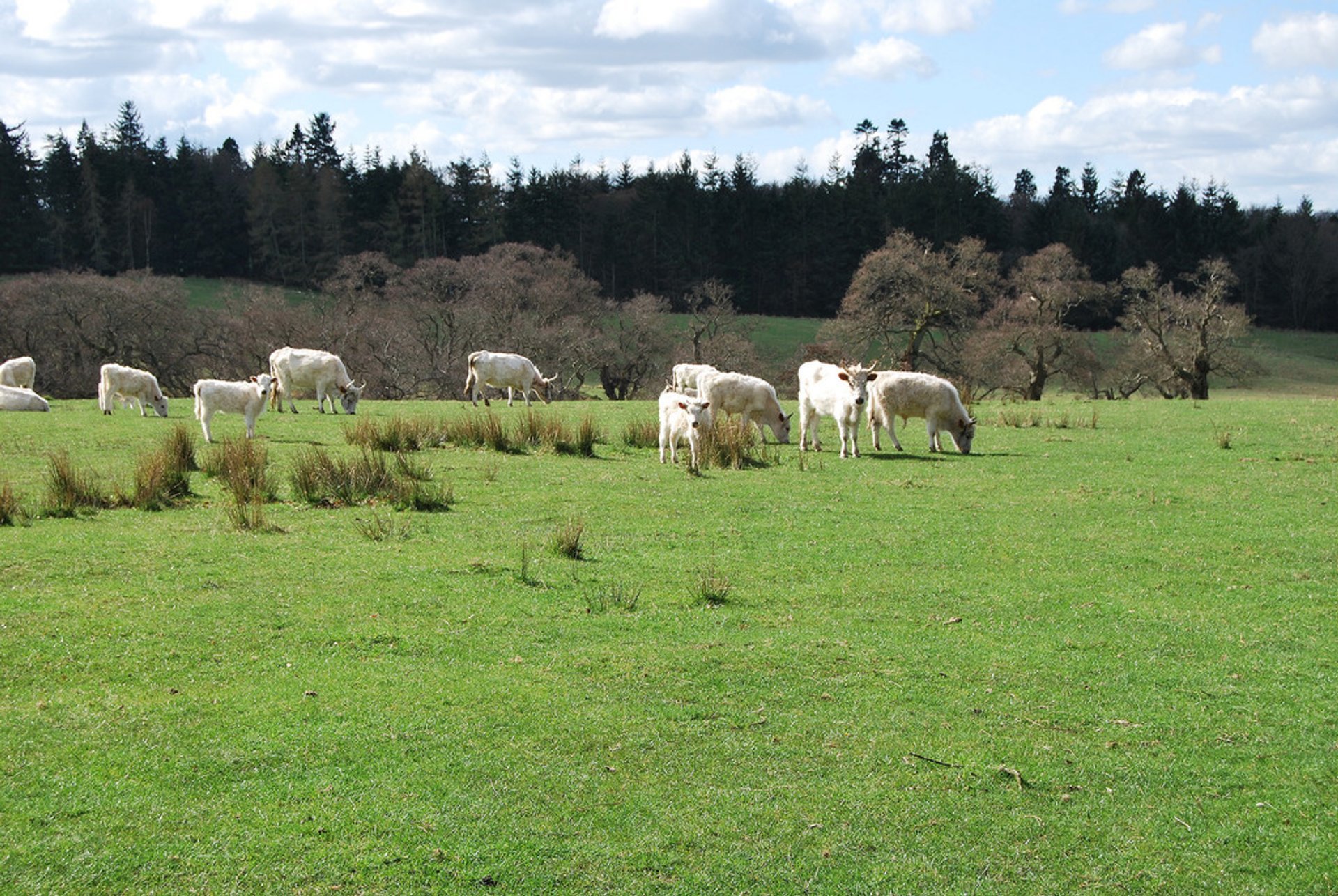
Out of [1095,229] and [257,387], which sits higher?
[1095,229]

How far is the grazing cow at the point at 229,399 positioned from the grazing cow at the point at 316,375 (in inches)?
312

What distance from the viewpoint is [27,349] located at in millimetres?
50594

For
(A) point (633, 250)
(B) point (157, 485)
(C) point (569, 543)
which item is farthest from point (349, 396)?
(A) point (633, 250)

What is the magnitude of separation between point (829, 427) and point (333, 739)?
21448 mm

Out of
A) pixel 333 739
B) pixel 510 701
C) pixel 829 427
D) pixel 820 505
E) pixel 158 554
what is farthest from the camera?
pixel 829 427

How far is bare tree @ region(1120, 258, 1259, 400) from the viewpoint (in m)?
49.8

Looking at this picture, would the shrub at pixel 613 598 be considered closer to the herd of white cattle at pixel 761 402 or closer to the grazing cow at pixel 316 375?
the herd of white cattle at pixel 761 402

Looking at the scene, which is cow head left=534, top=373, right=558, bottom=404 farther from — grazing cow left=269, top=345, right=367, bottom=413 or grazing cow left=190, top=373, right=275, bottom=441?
grazing cow left=190, top=373, right=275, bottom=441

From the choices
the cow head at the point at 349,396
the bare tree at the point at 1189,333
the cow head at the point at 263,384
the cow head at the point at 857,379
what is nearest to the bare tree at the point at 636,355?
the bare tree at the point at 1189,333

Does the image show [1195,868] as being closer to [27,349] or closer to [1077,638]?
[1077,638]

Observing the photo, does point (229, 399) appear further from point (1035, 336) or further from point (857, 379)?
point (1035, 336)

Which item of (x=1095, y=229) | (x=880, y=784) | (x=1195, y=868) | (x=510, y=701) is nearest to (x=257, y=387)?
(x=510, y=701)

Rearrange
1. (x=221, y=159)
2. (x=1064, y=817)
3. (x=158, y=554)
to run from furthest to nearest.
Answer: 1. (x=221, y=159)
2. (x=158, y=554)
3. (x=1064, y=817)

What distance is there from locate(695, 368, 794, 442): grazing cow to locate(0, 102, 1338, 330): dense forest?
2559 inches
